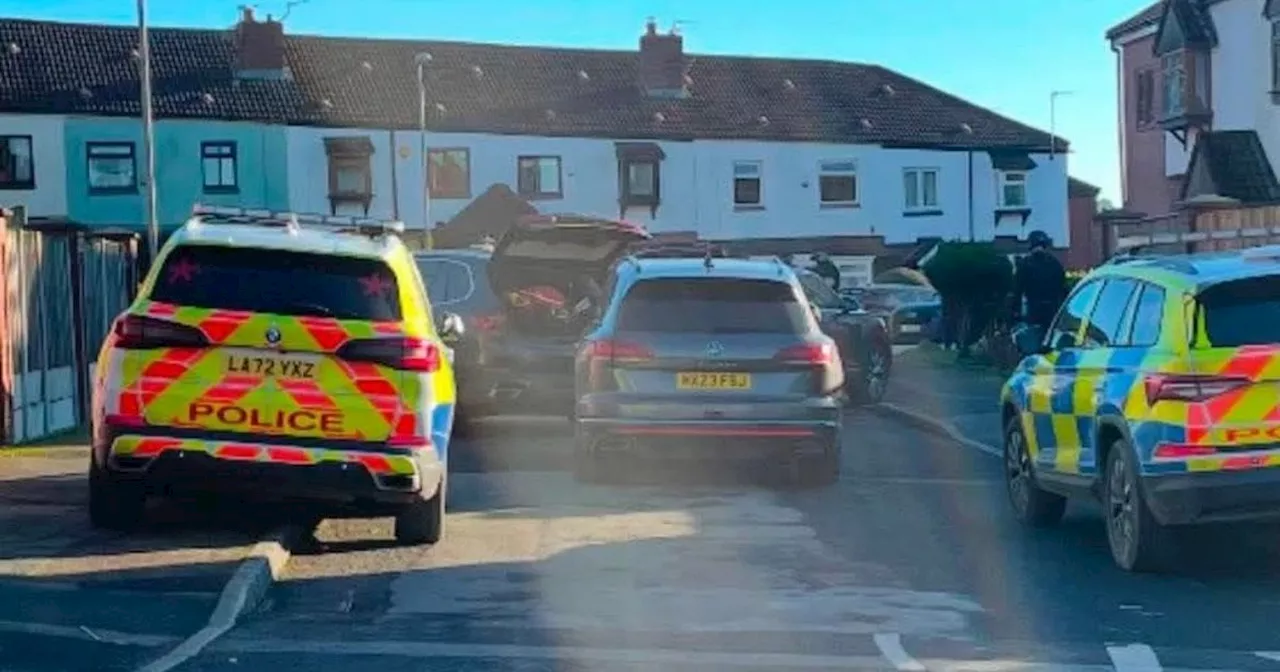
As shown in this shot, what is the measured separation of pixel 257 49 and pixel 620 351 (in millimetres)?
40210

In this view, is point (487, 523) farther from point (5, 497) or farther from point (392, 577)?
point (5, 497)

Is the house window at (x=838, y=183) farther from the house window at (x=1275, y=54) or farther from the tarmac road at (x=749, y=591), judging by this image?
the tarmac road at (x=749, y=591)

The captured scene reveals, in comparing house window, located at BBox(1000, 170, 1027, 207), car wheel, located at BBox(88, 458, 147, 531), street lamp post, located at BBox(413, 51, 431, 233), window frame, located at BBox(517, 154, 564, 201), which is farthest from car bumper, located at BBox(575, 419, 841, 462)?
house window, located at BBox(1000, 170, 1027, 207)

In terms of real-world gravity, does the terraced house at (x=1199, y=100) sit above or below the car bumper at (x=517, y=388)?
above

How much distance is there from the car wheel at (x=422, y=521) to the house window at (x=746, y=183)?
4464 cm

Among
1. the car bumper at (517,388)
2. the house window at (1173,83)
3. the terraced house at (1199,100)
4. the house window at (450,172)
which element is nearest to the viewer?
the car bumper at (517,388)

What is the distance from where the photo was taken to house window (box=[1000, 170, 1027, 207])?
58844 mm

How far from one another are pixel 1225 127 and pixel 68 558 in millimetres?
33073

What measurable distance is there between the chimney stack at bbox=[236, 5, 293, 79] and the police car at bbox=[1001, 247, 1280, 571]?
42.8m

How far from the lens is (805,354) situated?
13.3 metres

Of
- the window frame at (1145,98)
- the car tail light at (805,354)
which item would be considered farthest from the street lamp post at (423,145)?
the car tail light at (805,354)

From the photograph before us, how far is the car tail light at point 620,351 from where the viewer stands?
1320 cm

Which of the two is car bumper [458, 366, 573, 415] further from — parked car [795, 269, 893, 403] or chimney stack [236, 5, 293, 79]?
chimney stack [236, 5, 293, 79]

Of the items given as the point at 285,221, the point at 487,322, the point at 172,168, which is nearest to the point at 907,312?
the point at 172,168
